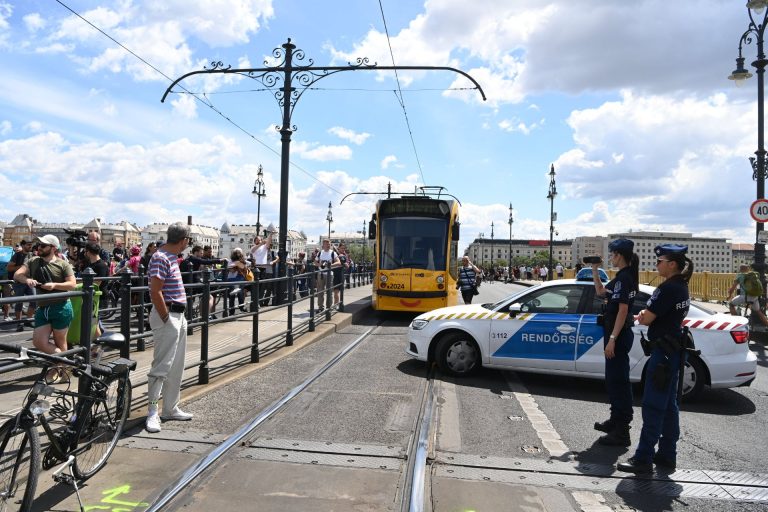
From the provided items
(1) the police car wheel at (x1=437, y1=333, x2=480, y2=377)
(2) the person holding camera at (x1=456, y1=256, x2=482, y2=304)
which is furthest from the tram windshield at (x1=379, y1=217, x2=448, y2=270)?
(1) the police car wheel at (x1=437, y1=333, x2=480, y2=377)

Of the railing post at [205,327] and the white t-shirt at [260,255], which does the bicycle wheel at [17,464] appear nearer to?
the railing post at [205,327]

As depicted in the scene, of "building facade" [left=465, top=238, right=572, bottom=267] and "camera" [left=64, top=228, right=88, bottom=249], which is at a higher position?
"building facade" [left=465, top=238, right=572, bottom=267]

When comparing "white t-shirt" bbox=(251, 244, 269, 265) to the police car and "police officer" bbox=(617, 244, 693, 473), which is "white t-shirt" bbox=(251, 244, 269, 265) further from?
"police officer" bbox=(617, 244, 693, 473)


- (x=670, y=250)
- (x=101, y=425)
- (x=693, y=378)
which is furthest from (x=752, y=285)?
(x=101, y=425)

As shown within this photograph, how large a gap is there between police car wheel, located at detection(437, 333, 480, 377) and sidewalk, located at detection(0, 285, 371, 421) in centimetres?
247

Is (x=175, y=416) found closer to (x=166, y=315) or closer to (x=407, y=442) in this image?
(x=166, y=315)

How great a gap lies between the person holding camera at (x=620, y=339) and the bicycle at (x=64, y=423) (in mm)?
4067

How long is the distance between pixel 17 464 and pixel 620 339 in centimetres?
462

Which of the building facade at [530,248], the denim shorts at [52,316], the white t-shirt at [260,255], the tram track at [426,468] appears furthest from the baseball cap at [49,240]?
the building facade at [530,248]

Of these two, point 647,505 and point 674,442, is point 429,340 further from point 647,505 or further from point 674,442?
point 647,505

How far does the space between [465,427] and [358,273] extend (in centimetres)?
2533

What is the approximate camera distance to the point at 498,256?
173750 millimetres

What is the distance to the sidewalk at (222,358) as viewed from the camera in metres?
4.43

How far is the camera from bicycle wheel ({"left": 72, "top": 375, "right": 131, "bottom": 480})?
3705mm
